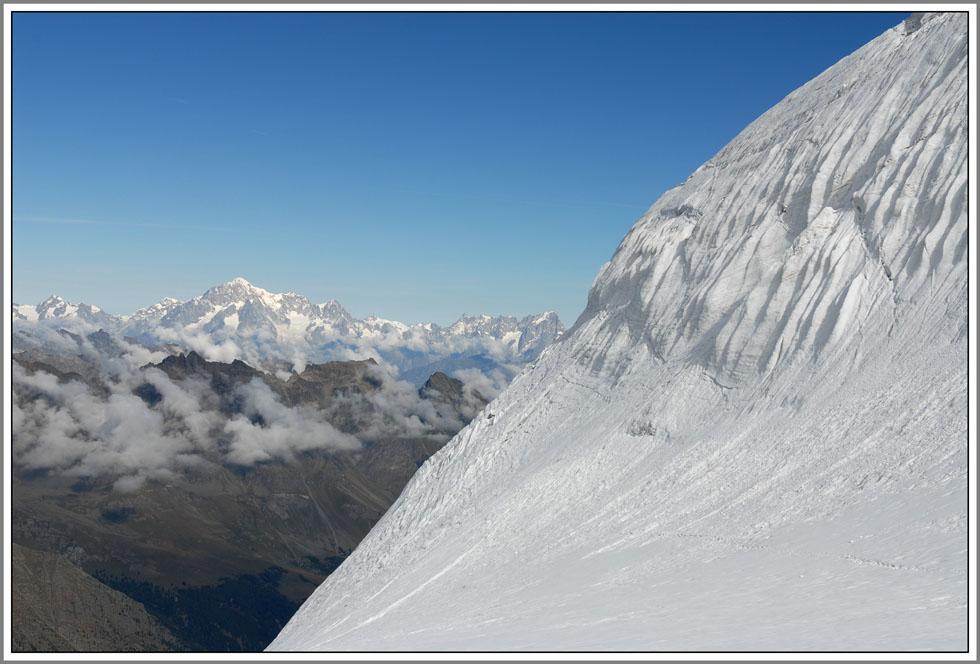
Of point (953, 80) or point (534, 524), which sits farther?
point (953, 80)

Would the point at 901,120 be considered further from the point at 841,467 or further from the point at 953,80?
the point at 841,467

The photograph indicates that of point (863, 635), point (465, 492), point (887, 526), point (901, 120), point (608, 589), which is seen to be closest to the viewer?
point (863, 635)

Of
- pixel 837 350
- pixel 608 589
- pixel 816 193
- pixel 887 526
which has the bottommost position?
pixel 887 526

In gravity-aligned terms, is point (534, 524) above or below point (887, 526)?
above

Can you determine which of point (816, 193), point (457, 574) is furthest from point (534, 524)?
point (816, 193)

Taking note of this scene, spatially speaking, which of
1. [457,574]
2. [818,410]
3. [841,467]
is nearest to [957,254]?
[818,410]

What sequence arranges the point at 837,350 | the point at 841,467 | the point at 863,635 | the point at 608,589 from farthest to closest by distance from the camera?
the point at 837,350, the point at 841,467, the point at 608,589, the point at 863,635
